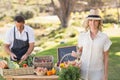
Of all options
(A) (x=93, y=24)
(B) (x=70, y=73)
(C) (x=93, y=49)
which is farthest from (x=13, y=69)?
(A) (x=93, y=24)

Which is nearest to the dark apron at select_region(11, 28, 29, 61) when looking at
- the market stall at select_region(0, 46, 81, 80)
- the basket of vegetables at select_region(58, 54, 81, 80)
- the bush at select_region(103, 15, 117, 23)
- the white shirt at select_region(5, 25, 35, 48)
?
the white shirt at select_region(5, 25, 35, 48)

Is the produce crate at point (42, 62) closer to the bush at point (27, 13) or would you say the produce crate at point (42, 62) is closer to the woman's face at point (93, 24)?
the woman's face at point (93, 24)

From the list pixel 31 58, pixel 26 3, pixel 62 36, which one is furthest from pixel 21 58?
pixel 26 3

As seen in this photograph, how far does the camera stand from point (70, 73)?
459 cm

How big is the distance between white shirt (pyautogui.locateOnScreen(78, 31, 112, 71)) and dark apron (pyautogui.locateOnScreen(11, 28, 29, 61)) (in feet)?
5.08

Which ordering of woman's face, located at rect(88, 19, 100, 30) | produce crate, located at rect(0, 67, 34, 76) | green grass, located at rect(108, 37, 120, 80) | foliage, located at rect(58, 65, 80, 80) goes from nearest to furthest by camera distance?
woman's face, located at rect(88, 19, 100, 30) → foliage, located at rect(58, 65, 80, 80) → produce crate, located at rect(0, 67, 34, 76) → green grass, located at rect(108, 37, 120, 80)

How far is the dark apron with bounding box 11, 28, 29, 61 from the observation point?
589 cm

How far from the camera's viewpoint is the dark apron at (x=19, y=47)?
19.3ft

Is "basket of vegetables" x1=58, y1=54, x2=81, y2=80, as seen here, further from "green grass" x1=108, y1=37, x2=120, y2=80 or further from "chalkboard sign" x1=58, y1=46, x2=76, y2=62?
"green grass" x1=108, y1=37, x2=120, y2=80

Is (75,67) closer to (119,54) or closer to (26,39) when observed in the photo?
(26,39)

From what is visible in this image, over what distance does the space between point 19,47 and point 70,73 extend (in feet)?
5.19

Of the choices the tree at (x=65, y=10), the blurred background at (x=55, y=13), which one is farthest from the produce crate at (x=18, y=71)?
the tree at (x=65, y=10)

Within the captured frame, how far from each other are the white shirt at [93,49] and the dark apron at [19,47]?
61.0 inches

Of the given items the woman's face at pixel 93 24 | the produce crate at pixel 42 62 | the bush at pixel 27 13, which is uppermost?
the woman's face at pixel 93 24
